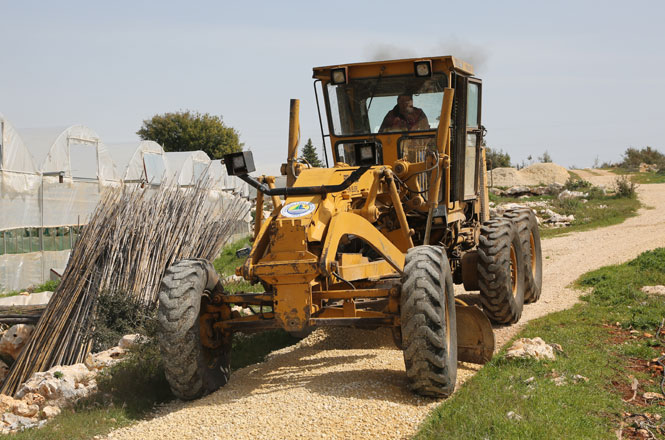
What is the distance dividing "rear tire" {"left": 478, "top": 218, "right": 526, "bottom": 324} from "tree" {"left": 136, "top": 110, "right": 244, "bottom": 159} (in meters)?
46.8

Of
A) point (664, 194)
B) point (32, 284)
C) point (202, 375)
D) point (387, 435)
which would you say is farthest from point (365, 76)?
point (664, 194)

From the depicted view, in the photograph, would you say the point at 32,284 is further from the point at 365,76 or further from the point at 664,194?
the point at 664,194

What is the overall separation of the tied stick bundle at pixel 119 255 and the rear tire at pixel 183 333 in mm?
3223

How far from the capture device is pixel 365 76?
9.15m

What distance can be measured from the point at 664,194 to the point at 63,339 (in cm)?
2559

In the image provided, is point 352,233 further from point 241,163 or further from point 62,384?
point 62,384

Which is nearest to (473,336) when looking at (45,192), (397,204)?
(397,204)

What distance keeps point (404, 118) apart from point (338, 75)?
99 cm

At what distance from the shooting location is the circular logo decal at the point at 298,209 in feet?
22.6

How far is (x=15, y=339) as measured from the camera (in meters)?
10.1

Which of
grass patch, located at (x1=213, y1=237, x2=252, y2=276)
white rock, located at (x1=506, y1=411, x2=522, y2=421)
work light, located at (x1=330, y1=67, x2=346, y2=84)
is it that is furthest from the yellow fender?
grass patch, located at (x1=213, y1=237, x2=252, y2=276)

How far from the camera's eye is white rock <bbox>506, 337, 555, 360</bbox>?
23.6ft

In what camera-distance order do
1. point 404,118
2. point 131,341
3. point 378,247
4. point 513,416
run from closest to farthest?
point 513,416 → point 378,247 → point 404,118 → point 131,341

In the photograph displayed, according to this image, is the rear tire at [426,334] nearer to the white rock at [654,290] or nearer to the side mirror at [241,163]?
the side mirror at [241,163]
